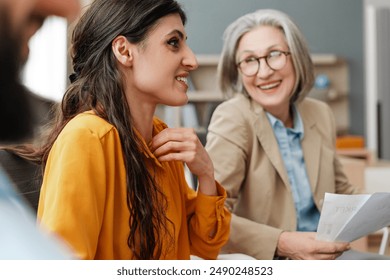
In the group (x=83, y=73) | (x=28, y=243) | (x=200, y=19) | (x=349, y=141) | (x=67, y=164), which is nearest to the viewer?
(x=28, y=243)

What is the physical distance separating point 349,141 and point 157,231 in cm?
48

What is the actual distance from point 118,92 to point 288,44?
1.19 ft

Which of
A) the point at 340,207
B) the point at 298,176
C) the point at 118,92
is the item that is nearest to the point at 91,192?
the point at 118,92

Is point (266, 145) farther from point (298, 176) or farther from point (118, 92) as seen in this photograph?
point (118, 92)

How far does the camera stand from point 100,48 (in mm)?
780

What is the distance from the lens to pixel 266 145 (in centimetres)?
103

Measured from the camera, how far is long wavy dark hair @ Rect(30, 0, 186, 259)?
765 mm

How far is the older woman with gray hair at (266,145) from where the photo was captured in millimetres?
1012

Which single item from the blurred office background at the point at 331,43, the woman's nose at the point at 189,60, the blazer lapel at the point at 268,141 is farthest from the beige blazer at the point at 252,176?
the woman's nose at the point at 189,60

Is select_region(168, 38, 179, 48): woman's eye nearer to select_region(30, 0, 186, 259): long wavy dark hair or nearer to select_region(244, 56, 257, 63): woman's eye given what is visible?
select_region(30, 0, 186, 259): long wavy dark hair

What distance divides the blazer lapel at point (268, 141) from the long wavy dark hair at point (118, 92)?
0.94 ft
